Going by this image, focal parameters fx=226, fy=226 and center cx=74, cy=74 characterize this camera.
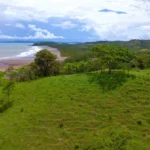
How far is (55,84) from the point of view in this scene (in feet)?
115

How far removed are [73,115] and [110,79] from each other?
10.0 m

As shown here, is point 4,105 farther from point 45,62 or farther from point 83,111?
point 45,62

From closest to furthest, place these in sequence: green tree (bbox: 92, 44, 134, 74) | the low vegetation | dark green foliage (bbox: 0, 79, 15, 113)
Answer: the low vegetation < dark green foliage (bbox: 0, 79, 15, 113) < green tree (bbox: 92, 44, 134, 74)

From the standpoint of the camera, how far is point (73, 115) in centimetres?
2680

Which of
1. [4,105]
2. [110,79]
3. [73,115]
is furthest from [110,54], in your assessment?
[4,105]

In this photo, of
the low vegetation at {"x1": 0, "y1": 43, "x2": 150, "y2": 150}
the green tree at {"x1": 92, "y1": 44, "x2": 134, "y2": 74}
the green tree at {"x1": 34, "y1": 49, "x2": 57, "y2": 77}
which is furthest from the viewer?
the green tree at {"x1": 34, "y1": 49, "x2": 57, "y2": 77}

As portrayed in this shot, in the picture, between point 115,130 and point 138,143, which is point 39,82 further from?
point 138,143

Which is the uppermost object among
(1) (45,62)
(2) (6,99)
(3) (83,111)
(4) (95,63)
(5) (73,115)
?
(1) (45,62)

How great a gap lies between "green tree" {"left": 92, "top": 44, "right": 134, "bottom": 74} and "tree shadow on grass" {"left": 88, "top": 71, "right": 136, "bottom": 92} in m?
1.71

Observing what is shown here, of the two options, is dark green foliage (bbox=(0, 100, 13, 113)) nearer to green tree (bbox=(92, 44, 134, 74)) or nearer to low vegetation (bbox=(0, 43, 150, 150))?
low vegetation (bbox=(0, 43, 150, 150))

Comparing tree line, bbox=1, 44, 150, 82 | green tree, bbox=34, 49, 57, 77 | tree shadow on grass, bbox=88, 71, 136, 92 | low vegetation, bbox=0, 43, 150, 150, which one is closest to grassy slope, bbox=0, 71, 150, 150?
low vegetation, bbox=0, 43, 150, 150

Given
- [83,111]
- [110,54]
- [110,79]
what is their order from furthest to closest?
1. [110,54]
2. [110,79]
3. [83,111]

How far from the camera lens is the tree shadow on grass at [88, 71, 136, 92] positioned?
106 ft

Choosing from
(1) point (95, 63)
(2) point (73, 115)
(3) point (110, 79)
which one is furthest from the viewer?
(1) point (95, 63)
